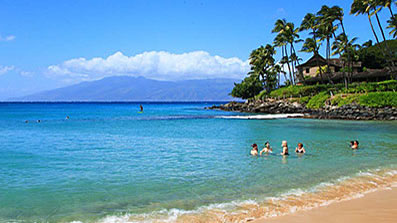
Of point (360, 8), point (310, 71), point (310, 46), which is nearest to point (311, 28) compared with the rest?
point (310, 46)

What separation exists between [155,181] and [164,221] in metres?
3.95

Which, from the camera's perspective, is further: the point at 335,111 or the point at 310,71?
the point at 310,71

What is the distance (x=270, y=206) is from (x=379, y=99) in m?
40.5

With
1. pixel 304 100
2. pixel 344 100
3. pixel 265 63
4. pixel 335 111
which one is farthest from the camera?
pixel 265 63

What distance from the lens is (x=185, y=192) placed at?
10.2m

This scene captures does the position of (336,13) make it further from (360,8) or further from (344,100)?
(344,100)

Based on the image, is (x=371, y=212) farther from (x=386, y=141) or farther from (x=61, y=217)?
(x=386, y=141)

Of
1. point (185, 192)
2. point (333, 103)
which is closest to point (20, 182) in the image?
point (185, 192)

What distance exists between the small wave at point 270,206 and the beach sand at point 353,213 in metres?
0.29

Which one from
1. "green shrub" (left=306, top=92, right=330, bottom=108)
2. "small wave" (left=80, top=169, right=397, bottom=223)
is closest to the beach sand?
"small wave" (left=80, top=169, right=397, bottom=223)

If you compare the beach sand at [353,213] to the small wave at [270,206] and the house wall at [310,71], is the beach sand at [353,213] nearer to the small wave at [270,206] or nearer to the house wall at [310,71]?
the small wave at [270,206]

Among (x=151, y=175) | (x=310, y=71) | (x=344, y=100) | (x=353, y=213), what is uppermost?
(x=310, y=71)

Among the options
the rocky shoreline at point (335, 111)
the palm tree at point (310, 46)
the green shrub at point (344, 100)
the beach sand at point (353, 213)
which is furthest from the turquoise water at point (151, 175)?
the palm tree at point (310, 46)

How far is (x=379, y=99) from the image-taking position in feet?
140
